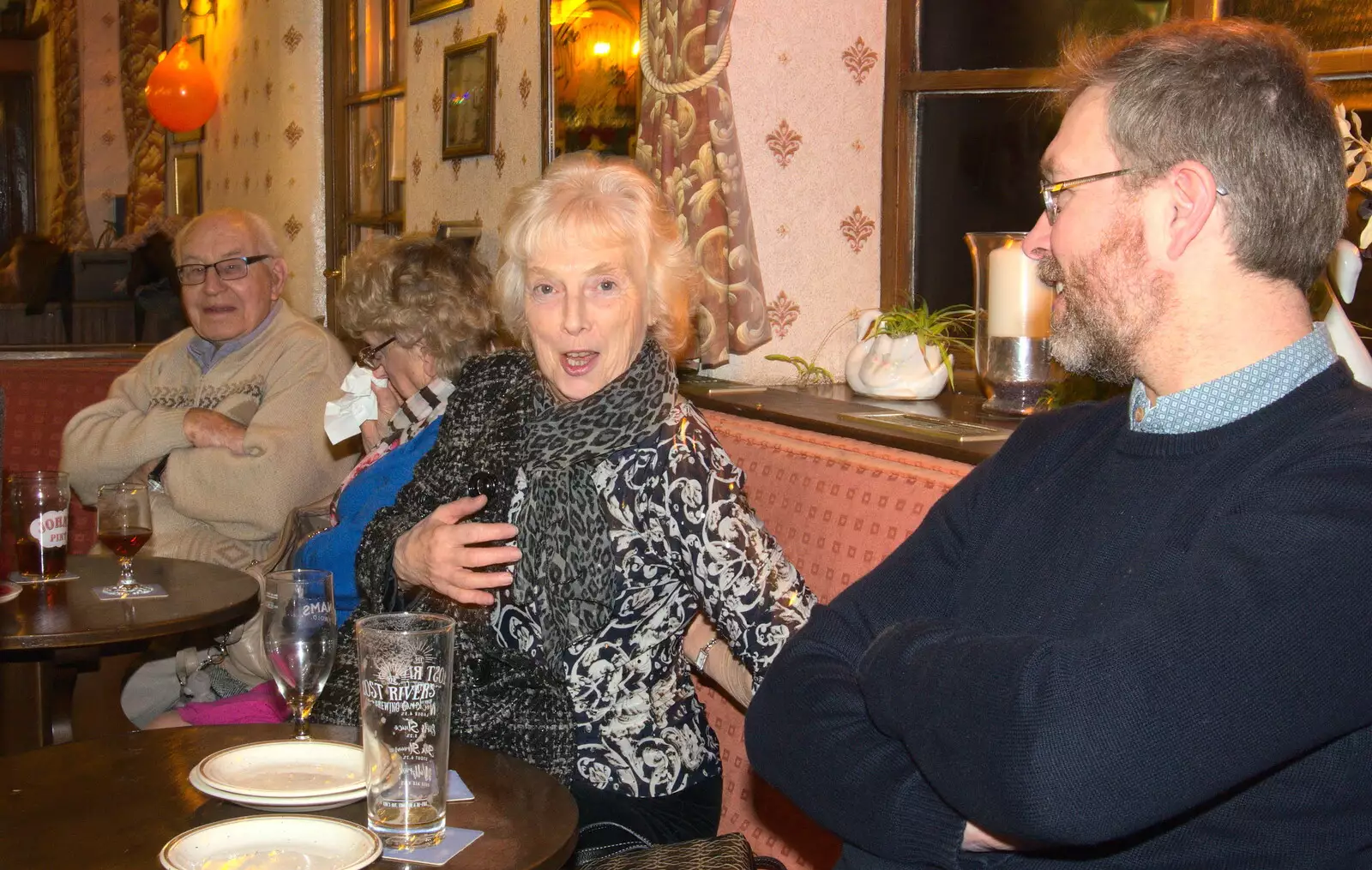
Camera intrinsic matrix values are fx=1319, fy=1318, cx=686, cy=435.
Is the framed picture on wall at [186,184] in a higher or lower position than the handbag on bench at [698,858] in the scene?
higher

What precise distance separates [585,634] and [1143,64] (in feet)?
3.62

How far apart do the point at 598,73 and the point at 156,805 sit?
2695 mm

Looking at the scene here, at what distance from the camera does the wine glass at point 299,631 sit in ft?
4.85

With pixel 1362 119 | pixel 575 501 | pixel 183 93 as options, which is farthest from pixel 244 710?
pixel 183 93

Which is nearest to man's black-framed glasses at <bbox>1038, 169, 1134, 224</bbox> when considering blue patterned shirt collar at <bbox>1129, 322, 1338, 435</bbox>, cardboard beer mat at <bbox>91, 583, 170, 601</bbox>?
blue patterned shirt collar at <bbox>1129, 322, 1338, 435</bbox>

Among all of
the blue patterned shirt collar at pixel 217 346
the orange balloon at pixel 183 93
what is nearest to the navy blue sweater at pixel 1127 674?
the blue patterned shirt collar at pixel 217 346

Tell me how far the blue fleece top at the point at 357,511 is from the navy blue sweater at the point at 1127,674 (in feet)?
4.31

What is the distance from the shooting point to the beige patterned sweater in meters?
3.30

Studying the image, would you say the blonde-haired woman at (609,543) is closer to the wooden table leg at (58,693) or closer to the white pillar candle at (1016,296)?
the white pillar candle at (1016,296)

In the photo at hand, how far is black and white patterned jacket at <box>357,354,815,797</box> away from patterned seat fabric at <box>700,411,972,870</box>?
0.15 metres

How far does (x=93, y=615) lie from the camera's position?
2371mm

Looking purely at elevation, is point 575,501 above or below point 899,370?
below

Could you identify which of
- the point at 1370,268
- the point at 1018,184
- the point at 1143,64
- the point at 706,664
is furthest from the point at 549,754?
the point at 1018,184

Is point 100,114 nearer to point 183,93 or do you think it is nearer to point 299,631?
Answer: point 183,93
